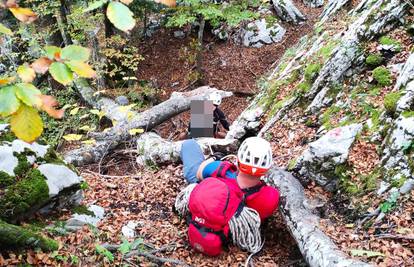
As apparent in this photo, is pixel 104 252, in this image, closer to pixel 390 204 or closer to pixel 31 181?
pixel 31 181

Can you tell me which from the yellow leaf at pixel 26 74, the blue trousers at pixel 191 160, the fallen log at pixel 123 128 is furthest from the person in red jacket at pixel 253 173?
the fallen log at pixel 123 128

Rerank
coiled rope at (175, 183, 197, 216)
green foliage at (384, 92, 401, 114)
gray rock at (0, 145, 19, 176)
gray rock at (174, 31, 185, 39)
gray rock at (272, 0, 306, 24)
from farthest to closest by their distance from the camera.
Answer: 1. gray rock at (174, 31, 185, 39)
2. gray rock at (272, 0, 306, 24)
3. coiled rope at (175, 183, 197, 216)
4. green foliage at (384, 92, 401, 114)
5. gray rock at (0, 145, 19, 176)

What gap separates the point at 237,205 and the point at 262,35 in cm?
1243

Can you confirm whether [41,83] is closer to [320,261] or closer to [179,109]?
[179,109]

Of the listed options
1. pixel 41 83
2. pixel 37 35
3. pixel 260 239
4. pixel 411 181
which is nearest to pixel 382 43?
pixel 411 181

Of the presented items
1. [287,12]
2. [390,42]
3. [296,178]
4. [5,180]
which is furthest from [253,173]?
[287,12]

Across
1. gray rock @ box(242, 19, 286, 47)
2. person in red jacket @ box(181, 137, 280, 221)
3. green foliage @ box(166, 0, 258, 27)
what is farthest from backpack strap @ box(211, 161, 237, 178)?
gray rock @ box(242, 19, 286, 47)

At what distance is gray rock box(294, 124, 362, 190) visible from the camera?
183 inches

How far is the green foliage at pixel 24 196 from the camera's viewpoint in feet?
12.1

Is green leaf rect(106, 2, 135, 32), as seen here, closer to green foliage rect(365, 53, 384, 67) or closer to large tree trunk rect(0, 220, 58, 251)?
large tree trunk rect(0, 220, 58, 251)

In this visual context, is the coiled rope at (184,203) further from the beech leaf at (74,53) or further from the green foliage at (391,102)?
the beech leaf at (74,53)

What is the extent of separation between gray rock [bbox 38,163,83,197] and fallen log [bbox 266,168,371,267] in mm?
2467

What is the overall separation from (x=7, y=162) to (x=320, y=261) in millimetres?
3329

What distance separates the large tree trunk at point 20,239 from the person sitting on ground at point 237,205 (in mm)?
1503
